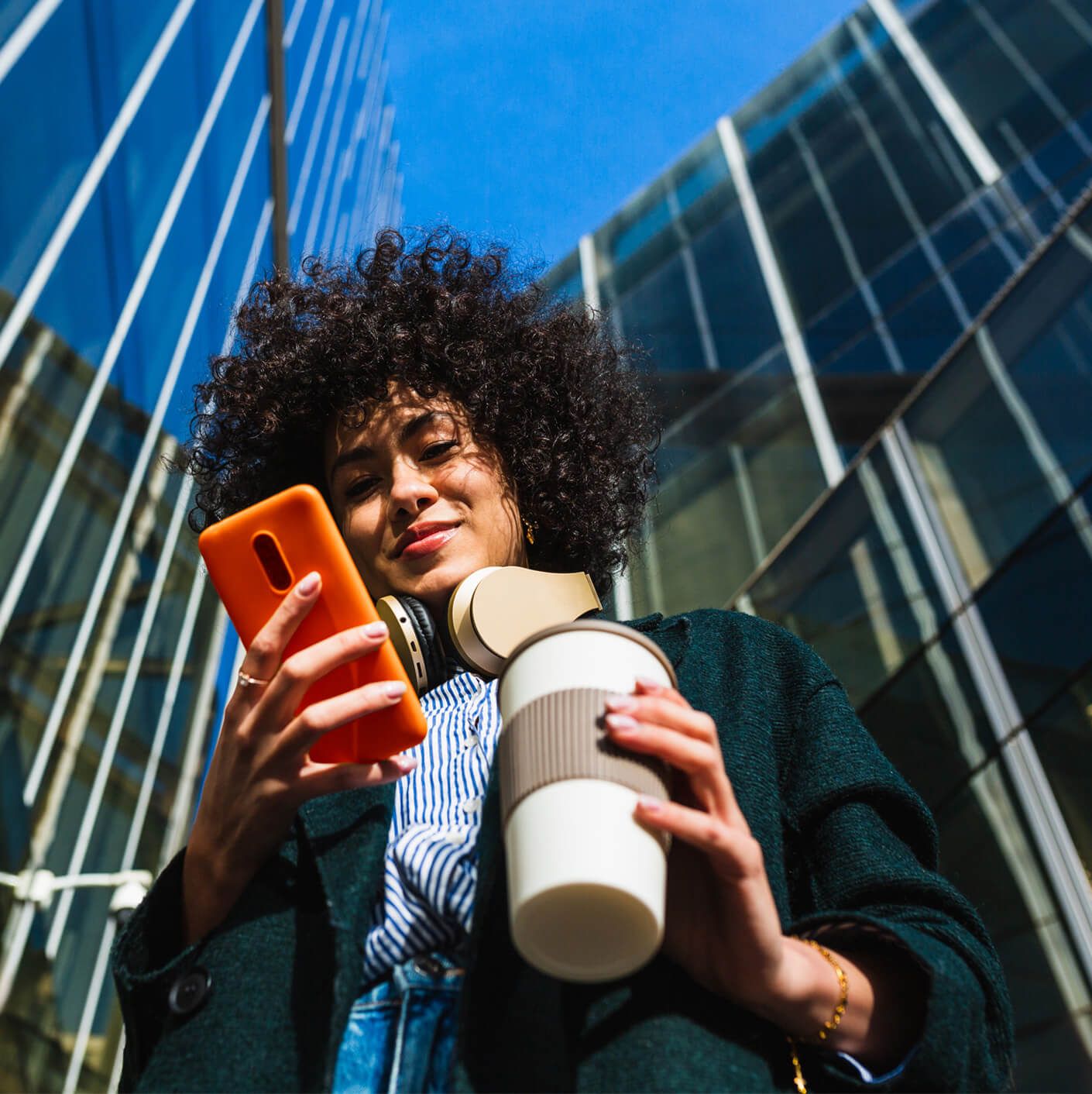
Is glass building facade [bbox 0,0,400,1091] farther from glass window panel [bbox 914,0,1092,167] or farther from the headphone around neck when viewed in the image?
glass window panel [bbox 914,0,1092,167]

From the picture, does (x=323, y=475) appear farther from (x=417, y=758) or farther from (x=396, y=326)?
(x=417, y=758)

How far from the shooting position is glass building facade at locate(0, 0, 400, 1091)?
374cm

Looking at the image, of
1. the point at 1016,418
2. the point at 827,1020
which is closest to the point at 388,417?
the point at 827,1020

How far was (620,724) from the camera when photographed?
3.51 feet

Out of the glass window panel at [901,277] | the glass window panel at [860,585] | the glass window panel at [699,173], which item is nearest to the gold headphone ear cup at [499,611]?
the glass window panel at [860,585]

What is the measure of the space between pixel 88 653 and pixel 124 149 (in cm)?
225

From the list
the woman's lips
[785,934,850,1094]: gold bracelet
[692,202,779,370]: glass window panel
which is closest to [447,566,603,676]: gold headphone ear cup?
the woman's lips

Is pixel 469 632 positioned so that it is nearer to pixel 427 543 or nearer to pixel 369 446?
pixel 427 543

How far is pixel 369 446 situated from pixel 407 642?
0.59 m

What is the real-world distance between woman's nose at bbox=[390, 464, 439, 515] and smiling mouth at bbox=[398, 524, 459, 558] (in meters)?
0.05

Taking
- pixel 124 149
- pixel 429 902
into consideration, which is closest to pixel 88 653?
pixel 124 149

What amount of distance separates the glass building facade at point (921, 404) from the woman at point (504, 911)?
190 cm

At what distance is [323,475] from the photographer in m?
2.65

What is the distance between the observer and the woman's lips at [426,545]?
205 centimetres
